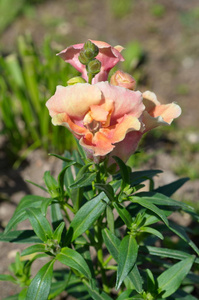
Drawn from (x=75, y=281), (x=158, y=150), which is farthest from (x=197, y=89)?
(x=75, y=281)

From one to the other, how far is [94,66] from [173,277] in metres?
0.85

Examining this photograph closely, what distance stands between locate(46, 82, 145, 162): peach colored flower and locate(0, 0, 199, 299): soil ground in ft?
5.31

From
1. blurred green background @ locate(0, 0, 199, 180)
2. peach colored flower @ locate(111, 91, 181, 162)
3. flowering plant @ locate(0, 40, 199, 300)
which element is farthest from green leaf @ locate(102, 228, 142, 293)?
blurred green background @ locate(0, 0, 199, 180)

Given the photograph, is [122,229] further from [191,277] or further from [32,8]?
[32,8]

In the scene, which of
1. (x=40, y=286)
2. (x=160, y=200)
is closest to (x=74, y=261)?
(x=40, y=286)

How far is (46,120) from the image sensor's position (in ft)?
8.48

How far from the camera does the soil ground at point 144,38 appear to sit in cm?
276

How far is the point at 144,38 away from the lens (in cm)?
438

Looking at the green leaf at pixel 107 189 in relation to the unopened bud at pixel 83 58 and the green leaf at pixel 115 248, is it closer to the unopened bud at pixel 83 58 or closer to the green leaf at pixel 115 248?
the green leaf at pixel 115 248

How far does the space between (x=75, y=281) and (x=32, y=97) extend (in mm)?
1514

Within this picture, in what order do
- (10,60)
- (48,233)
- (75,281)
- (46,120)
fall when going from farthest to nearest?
(10,60)
(46,120)
(75,281)
(48,233)

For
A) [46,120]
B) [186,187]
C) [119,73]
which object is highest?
[119,73]

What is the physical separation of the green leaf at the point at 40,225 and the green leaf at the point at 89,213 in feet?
0.33

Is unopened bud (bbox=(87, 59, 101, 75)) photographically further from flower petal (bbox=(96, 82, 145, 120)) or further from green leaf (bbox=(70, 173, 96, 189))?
green leaf (bbox=(70, 173, 96, 189))
